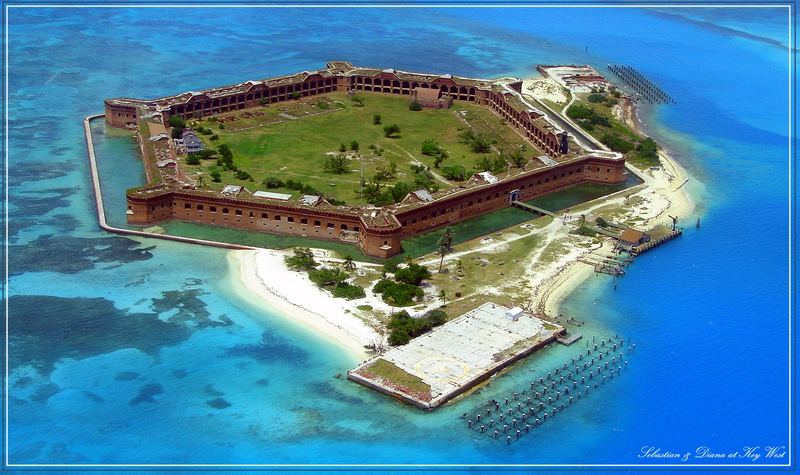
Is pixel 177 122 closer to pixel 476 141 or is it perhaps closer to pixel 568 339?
pixel 476 141

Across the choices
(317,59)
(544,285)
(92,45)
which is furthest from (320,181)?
(92,45)

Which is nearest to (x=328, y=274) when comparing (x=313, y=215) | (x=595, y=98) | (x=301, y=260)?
(x=301, y=260)

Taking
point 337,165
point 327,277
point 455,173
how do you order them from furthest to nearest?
point 337,165 → point 455,173 → point 327,277

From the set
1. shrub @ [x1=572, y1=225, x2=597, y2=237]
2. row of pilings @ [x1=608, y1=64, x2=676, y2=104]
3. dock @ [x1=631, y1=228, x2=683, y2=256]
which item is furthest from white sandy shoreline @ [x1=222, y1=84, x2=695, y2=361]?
row of pilings @ [x1=608, y1=64, x2=676, y2=104]

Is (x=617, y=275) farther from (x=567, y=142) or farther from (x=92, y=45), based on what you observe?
(x=92, y=45)

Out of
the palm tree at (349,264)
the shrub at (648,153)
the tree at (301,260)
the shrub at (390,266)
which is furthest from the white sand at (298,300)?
the shrub at (648,153)

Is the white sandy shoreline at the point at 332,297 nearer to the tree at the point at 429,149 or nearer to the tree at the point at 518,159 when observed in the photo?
the tree at the point at 518,159
